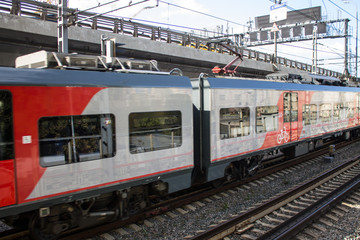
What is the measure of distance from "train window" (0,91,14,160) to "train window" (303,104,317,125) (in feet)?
33.0

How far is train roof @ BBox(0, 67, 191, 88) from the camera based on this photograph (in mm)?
4461

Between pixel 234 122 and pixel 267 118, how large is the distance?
1749 millimetres

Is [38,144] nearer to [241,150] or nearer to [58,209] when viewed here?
[58,209]

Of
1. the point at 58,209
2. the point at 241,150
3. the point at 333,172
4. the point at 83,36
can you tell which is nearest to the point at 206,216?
the point at 241,150

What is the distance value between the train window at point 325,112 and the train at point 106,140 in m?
5.29

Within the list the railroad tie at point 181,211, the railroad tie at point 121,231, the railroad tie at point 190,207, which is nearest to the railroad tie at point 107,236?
the railroad tie at point 121,231

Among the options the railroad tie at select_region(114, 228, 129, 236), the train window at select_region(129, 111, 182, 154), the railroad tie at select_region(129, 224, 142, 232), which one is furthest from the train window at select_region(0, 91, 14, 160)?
the railroad tie at select_region(129, 224, 142, 232)

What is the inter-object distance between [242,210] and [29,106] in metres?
5.05

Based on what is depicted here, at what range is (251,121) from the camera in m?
8.69

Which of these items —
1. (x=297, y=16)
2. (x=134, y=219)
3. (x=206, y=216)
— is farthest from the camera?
(x=297, y=16)

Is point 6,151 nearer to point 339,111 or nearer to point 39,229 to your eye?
point 39,229

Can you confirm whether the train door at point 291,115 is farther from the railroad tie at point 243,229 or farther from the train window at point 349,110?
the train window at point 349,110

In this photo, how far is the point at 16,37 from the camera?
36.7 feet

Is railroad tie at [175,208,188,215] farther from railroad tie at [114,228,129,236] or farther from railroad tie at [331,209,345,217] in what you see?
railroad tie at [331,209,345,217]
